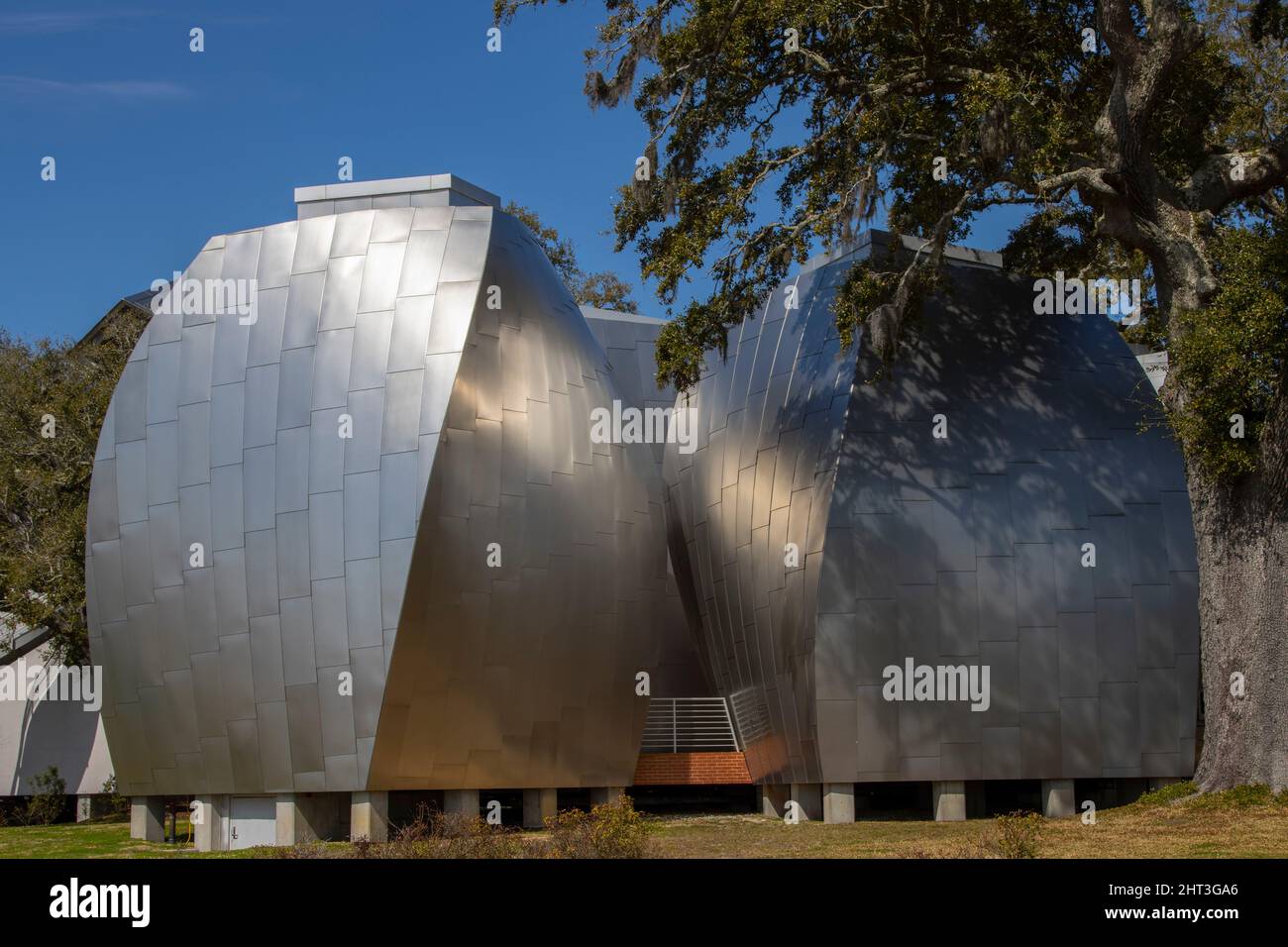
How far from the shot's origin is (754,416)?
1174 inches

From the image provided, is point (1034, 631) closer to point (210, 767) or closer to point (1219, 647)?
point (1219, 647)

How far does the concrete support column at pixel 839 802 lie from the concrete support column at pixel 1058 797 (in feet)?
13.5

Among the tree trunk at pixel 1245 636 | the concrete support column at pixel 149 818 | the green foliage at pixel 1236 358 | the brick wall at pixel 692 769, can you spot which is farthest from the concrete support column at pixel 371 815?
the green foliage at pixel 1236 358

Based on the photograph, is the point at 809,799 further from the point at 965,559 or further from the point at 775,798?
the point at 965,559

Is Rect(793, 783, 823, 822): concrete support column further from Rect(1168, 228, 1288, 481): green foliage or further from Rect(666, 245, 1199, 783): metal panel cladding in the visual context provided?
Rect(1168, 228, 1288, 481): green foliage

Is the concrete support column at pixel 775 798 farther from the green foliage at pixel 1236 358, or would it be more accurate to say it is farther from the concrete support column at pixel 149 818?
the concrete support column at pixel 149 818

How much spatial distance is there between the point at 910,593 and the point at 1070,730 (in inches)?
174

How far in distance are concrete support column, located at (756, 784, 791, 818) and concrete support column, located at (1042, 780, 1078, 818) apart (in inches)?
212

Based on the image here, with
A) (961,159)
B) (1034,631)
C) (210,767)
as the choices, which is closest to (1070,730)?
(1034,631)

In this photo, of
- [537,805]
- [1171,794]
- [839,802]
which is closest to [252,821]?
[537,805]

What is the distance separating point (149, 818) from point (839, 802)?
580 inches

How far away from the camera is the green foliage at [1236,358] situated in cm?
2119

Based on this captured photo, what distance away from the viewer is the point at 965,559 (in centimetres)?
2712

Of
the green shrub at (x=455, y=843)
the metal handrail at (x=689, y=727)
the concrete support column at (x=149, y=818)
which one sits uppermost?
the metal handrail at (x=689, y=727)
